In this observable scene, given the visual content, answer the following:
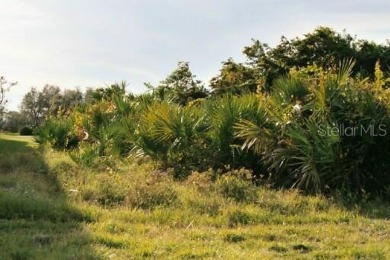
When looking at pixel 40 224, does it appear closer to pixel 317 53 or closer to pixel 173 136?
pixel 173 136

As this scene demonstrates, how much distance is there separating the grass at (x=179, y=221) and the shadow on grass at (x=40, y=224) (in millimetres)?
12

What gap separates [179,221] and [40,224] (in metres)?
1.93

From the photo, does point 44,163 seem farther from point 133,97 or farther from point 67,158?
point 133,97

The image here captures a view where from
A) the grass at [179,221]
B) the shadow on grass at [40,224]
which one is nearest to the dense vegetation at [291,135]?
the grass at [179,221]

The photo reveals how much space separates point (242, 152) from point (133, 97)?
9321 millimetres

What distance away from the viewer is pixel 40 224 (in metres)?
6.87

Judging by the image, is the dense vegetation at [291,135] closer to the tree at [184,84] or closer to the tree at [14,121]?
the tree at [184,84]

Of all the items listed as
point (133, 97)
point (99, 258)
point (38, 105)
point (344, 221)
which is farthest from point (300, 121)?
point (38, 105)

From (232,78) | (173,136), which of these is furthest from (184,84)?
(173,136)

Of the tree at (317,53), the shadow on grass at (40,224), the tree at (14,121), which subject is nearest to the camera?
the shadow on grass at (40,224)

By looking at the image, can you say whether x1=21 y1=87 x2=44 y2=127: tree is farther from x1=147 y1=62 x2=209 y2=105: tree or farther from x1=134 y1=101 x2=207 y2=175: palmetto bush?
x1=134 y1=101 x2=207 y2=175: palmetto bush

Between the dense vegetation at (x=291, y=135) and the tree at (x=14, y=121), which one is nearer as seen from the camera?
the dense vegetation at (x=291, y=135)

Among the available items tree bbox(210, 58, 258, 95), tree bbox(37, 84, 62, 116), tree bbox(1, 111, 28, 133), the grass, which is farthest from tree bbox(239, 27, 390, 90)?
tree bbox(37, 84, 62, 116)

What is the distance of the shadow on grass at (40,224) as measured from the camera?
213 inches
